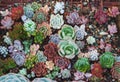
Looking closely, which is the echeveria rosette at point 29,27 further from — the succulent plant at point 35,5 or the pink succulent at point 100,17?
the pink succulent at point 100,17

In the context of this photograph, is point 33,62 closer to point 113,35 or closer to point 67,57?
point 67,57

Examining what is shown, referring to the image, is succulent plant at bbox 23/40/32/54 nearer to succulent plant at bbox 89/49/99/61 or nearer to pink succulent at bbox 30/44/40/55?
pink succulent at bbox 30/44/40/55

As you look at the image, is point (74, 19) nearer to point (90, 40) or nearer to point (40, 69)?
point (90, 40)

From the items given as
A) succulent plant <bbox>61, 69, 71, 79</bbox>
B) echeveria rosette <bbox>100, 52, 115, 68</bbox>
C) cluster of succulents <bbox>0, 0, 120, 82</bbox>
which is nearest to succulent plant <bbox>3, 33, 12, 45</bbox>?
cluster of succulents <bbox>0, 0, 120, 82</bbox>

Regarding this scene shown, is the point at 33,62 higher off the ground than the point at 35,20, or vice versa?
the point at 35,20

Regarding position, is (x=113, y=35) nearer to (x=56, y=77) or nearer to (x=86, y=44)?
(x=86, y=44)

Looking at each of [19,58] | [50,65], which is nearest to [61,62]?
[50,65]

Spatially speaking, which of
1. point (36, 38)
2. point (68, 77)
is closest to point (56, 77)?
point (68, 77)
